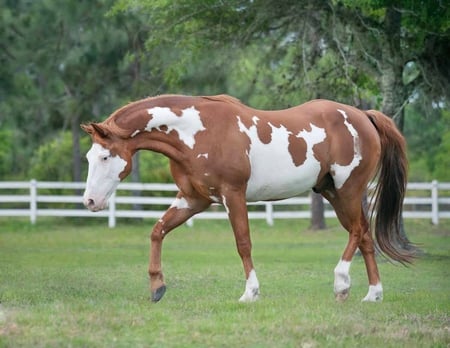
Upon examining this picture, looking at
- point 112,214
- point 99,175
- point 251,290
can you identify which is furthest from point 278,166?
point 112,214

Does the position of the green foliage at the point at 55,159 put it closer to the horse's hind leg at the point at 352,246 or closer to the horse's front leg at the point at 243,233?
the horse's hind leg at the point at 352,246

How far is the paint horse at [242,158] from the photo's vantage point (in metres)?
8.59

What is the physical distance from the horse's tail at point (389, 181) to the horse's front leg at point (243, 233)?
1.81 meters

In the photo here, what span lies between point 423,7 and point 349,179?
18.9 feet

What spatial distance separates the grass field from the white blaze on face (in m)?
0.95

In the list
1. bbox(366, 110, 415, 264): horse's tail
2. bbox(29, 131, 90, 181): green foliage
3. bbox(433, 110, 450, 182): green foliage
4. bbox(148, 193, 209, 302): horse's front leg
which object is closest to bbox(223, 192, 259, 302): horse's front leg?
bbox(148, 193, 209, 302): horse's front leg

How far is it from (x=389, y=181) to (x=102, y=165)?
3321 mm

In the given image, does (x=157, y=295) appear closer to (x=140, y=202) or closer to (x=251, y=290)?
(x=251, y=290)

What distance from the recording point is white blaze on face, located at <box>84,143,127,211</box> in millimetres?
8484

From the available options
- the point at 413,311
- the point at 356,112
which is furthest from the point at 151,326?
the point at 356,112

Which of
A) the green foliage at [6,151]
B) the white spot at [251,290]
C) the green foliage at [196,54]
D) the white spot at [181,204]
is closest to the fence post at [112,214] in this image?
the green foliage at [196,54]

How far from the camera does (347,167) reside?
930 centimetres

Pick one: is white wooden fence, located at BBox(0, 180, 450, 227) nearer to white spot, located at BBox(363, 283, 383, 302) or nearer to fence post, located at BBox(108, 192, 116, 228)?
fence post, located at BBox(108, 192, 116, 228)

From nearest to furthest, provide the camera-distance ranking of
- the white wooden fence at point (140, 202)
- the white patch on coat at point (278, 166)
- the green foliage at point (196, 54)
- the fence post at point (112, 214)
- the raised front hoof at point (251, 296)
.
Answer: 1. the raised front hoof at point (251, 296)
2. the white patch on coat at point (278, 166)
3. the green foliage at point (196, 54)
4. the white wooden fence at point (140, 202)
5. the fence post at point (112, 214)
